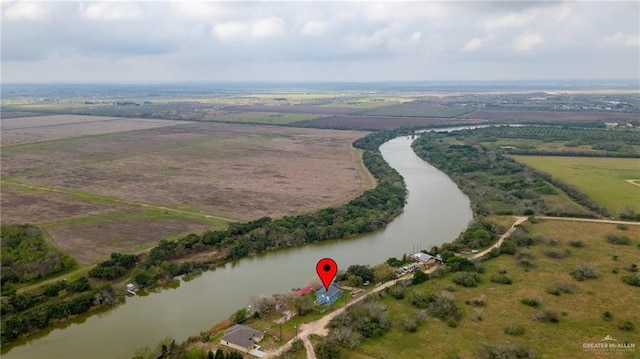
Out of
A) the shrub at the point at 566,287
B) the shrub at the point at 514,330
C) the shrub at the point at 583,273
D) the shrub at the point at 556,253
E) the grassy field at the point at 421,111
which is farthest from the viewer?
the grassy field at the point at 421,111

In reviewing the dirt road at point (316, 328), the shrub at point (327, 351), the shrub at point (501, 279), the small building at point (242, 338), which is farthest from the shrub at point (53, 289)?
the shrub at point (501, 279)

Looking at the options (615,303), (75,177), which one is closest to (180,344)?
(615,303)

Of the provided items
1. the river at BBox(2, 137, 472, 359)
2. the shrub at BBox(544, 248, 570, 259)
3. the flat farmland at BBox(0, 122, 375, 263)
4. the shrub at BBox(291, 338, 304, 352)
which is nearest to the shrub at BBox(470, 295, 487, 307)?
the river at BBox(2, 137, 472, 359)

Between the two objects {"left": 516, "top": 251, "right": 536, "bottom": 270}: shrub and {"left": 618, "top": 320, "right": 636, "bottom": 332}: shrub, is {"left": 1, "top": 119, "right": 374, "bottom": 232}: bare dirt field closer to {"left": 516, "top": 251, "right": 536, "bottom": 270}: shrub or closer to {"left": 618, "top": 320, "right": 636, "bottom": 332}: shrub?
{"left": 516, "top": 251, "right": 536, "bottom": 270}: shrub

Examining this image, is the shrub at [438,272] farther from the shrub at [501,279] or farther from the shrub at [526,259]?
the shrub at [526,259]

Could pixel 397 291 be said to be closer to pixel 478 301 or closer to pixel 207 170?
pixel 478 301

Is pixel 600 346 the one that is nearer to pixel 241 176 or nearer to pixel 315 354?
pixel 315 354
